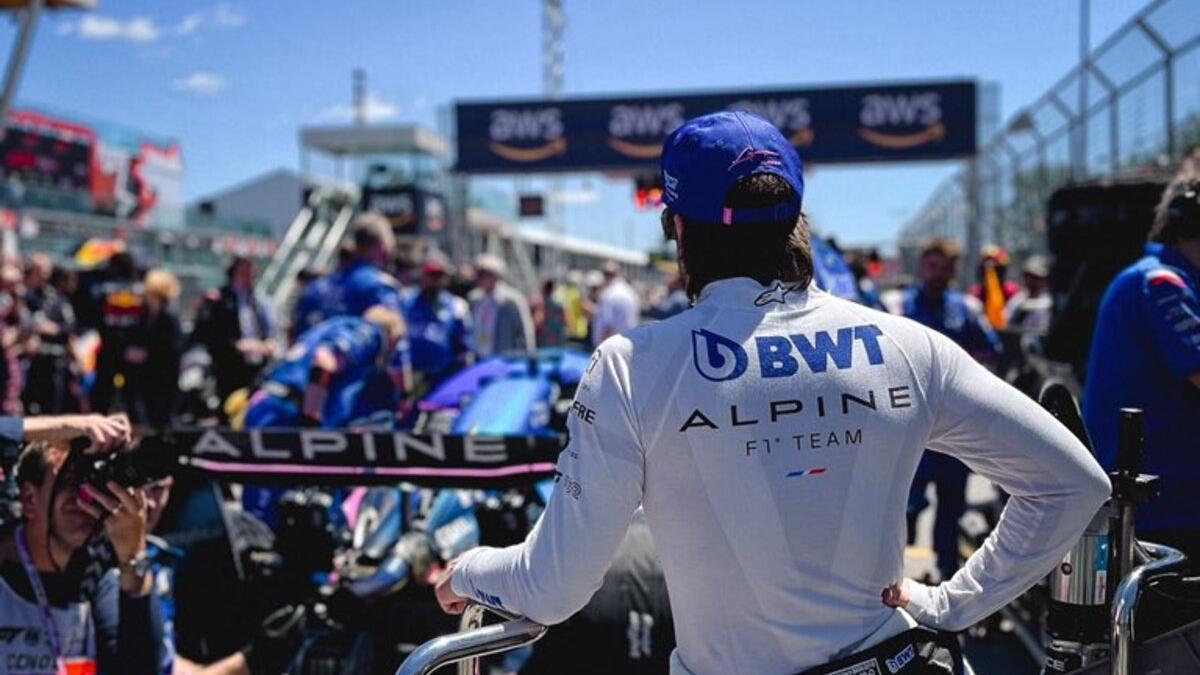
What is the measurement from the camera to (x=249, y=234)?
37062 mm

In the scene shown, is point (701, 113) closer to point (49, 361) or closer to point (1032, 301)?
point (1032, 301)

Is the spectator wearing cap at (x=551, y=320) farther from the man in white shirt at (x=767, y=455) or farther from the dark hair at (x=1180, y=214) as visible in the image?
the man in white shirt at (x=767, y=455)

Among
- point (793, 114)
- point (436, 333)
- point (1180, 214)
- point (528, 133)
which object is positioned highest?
point (793, 114)

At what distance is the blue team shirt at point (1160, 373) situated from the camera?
2693mm

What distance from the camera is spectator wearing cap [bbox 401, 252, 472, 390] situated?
25.0ft

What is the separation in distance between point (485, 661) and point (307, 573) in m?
0.75

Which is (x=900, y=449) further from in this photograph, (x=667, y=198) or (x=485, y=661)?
(x=485, y=661)

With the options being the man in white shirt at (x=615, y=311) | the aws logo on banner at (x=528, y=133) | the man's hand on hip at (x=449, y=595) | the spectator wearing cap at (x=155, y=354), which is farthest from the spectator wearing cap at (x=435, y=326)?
the aws logo on banner at (x=528, y=133)

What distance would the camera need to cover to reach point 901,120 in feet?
65.4

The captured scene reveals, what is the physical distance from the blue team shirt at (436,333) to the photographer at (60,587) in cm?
473

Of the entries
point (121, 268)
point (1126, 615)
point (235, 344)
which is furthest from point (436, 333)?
point (1126, 615)

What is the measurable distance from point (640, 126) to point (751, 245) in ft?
63.0

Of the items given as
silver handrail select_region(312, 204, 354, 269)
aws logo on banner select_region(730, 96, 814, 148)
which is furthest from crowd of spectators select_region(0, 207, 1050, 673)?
silver handrail select_region(312, 204, 354, 269)

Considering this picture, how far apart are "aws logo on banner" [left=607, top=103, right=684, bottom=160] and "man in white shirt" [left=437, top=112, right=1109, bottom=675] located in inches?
743
